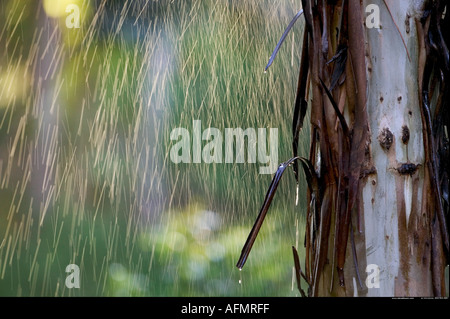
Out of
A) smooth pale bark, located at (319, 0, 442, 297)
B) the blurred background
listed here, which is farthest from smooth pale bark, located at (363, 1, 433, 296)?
the blurred background

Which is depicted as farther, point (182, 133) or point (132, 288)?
point (182, 133)

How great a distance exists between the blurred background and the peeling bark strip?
2959mm

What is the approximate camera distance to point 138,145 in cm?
430

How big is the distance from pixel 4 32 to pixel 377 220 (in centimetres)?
369

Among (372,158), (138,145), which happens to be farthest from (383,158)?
(138,145)

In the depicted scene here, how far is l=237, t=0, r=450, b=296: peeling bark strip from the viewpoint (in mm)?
661

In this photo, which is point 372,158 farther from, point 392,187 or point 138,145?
point 138,145

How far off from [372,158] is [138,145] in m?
3.73

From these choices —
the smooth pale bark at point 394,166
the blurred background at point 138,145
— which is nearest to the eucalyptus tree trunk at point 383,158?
the smooth pale bark at point 394,166

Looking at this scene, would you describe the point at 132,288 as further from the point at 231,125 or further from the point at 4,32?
the point at 4,32

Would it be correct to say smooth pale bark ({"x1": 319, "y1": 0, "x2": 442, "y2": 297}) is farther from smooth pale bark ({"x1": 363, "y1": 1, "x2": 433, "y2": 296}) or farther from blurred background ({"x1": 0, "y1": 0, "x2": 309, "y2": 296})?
blurred background ({"x1": 0, "y1": 0, "x2": 309, "y2": 296})
